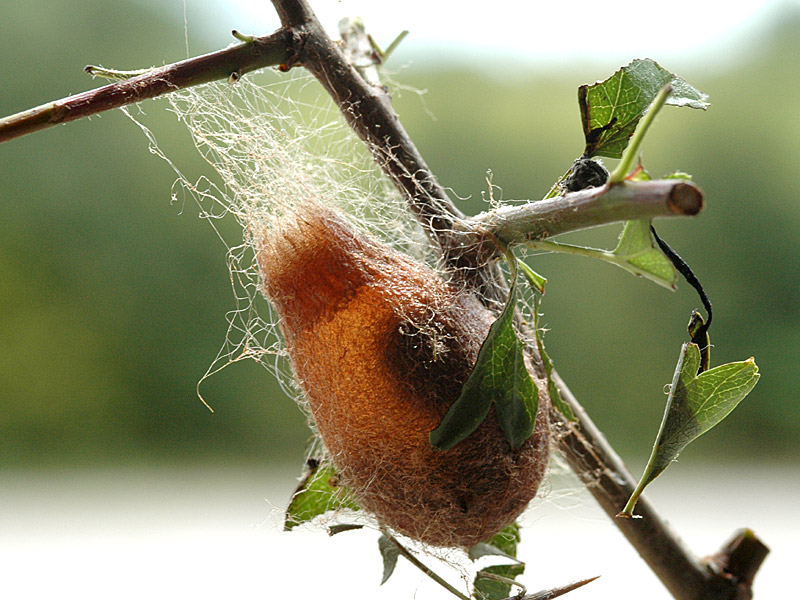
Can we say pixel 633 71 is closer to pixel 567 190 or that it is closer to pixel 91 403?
pixel 567 190

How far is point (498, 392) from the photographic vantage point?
0.23m

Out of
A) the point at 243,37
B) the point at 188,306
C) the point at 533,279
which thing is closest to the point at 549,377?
the point at 533,279

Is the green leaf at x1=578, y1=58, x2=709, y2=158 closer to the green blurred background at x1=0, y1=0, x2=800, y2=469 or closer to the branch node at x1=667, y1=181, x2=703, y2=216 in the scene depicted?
the branch node at x1=667, y1=181, x2=703, y2=216

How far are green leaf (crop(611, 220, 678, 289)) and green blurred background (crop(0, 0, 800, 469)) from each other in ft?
3.00

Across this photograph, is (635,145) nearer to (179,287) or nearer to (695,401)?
(695,401)

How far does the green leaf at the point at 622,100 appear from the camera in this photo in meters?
0.25

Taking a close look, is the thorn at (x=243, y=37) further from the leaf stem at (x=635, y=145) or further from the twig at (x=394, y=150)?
the leaf stem at (x=635, y=145)

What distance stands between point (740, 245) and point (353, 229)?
1.10m

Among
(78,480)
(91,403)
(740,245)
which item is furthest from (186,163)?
(740,245)

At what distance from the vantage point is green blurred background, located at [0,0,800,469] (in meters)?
1.13

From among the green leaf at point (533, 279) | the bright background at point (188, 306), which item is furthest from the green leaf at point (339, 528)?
the bright background at point (188, 306)

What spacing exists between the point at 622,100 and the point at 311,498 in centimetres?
20

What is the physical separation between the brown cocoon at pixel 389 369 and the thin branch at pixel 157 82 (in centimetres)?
5

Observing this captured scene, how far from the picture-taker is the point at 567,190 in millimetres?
229
